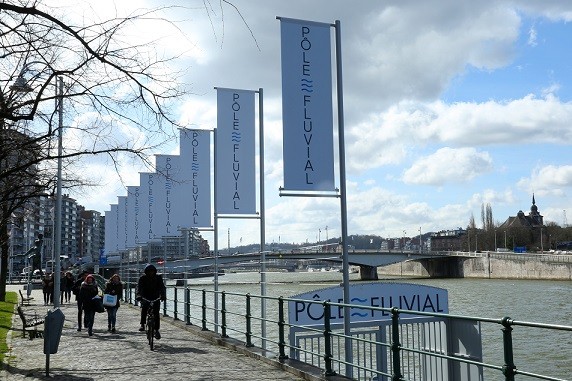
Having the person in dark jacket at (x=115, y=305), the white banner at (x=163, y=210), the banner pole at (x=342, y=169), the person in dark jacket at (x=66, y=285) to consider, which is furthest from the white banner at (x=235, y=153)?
the person in dark jacket at (x=66, y=285)

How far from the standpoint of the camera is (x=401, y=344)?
845 centimetres

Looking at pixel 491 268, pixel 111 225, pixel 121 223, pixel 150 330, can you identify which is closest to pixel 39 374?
pixel 150 330

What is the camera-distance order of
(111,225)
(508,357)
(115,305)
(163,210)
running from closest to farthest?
(508,357)
(115,305)
(163,210)
(111,225)

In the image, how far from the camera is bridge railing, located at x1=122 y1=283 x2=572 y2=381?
705 cm

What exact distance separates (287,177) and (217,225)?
8366 millimetres

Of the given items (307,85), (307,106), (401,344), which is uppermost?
(307,85)

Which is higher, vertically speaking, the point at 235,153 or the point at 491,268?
the point at 235,153

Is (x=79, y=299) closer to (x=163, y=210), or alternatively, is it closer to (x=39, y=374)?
(x=39, y=374)

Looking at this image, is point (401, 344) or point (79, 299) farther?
point (79, 299)

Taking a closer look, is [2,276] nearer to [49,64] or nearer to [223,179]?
[223,179]

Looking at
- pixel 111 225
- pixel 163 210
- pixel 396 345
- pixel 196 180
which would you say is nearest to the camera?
pixel 396 345

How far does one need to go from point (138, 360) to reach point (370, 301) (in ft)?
13.7

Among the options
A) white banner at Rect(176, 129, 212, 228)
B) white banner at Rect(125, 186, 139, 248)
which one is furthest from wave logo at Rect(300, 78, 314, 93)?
white banner at Rect(125, 186, 139, 248)

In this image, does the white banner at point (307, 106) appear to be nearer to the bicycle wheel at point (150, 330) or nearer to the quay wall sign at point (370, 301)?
the quay wall sign at point (370, 301)
